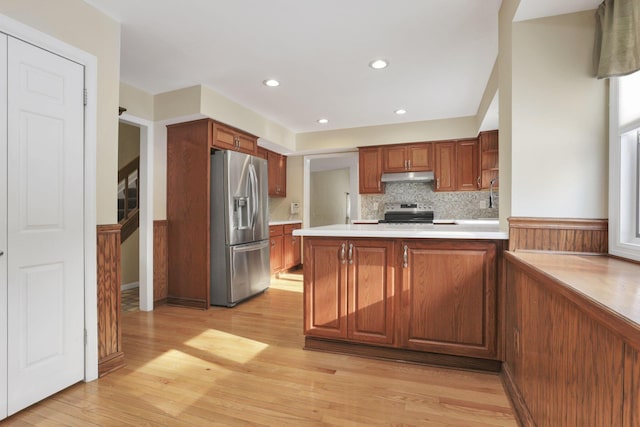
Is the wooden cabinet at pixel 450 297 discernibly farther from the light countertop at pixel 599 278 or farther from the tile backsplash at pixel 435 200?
the tile backsplash at pixel 435 200

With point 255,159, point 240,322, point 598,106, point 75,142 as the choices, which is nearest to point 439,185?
point 255,159

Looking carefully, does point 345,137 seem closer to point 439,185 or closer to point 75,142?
point 439,185

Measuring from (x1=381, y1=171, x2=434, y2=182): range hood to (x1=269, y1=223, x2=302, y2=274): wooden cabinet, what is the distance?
71.1 inches

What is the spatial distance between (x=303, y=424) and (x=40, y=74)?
2355 millimetres

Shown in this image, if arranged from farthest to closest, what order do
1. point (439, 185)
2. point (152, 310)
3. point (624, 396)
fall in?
1. point (439, 185)
2. point (152, 310)
3. point (624, 396)

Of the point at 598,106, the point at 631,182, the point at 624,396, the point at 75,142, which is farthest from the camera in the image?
the point at 75,142

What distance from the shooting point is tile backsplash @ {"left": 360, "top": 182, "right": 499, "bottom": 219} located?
16.0 ft

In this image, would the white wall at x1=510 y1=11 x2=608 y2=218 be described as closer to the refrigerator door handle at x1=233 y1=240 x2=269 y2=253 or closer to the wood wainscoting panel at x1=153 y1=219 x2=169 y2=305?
the refrigerator door handle at x1=233 y1=240 x2=269 y2=253

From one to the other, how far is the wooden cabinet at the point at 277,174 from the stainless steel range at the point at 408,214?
1.93 meters

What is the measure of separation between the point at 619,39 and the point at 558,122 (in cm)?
Result: 44

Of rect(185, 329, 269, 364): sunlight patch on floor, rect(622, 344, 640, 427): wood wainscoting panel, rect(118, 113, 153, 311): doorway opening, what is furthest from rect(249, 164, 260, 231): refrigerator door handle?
rect(622, 344, 640, 427): wood wainscoting panel

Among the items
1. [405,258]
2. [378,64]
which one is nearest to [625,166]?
[405,258]

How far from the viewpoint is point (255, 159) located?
403 centimetres

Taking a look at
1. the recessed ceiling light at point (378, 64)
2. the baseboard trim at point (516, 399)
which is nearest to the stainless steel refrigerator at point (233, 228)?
the recessed ceiling light at point (378, 64)
